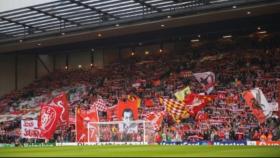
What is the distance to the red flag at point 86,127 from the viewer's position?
38156 millimetres

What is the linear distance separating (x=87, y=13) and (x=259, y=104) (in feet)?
45.7

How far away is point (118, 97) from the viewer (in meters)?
46.4

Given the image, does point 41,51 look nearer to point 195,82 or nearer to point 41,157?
point 195,82

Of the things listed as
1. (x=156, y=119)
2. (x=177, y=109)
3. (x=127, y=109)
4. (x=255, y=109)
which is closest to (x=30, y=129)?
(x=127, y=109)

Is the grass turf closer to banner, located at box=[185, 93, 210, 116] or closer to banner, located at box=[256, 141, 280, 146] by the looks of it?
banner, located at box=[256, 141, 280, 146]

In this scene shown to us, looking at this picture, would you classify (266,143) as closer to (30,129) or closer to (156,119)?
(156,119)

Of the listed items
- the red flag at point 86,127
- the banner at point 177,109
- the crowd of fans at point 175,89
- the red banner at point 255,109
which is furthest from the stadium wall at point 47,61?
the red banner at point 255,109

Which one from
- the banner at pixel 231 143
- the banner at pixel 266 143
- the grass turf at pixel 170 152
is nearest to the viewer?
the grass turf at pixel 170 152

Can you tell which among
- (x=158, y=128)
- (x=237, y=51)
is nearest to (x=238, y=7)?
(x=158, y=128)

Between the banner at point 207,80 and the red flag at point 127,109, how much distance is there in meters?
5.68

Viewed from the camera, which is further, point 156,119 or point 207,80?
point 207,80

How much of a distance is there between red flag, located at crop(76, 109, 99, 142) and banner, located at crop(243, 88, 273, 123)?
1143 centimetres

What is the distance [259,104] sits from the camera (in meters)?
31.5

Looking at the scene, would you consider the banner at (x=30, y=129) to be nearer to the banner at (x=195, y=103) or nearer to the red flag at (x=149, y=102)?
the red flag at (x=149, y=102)
